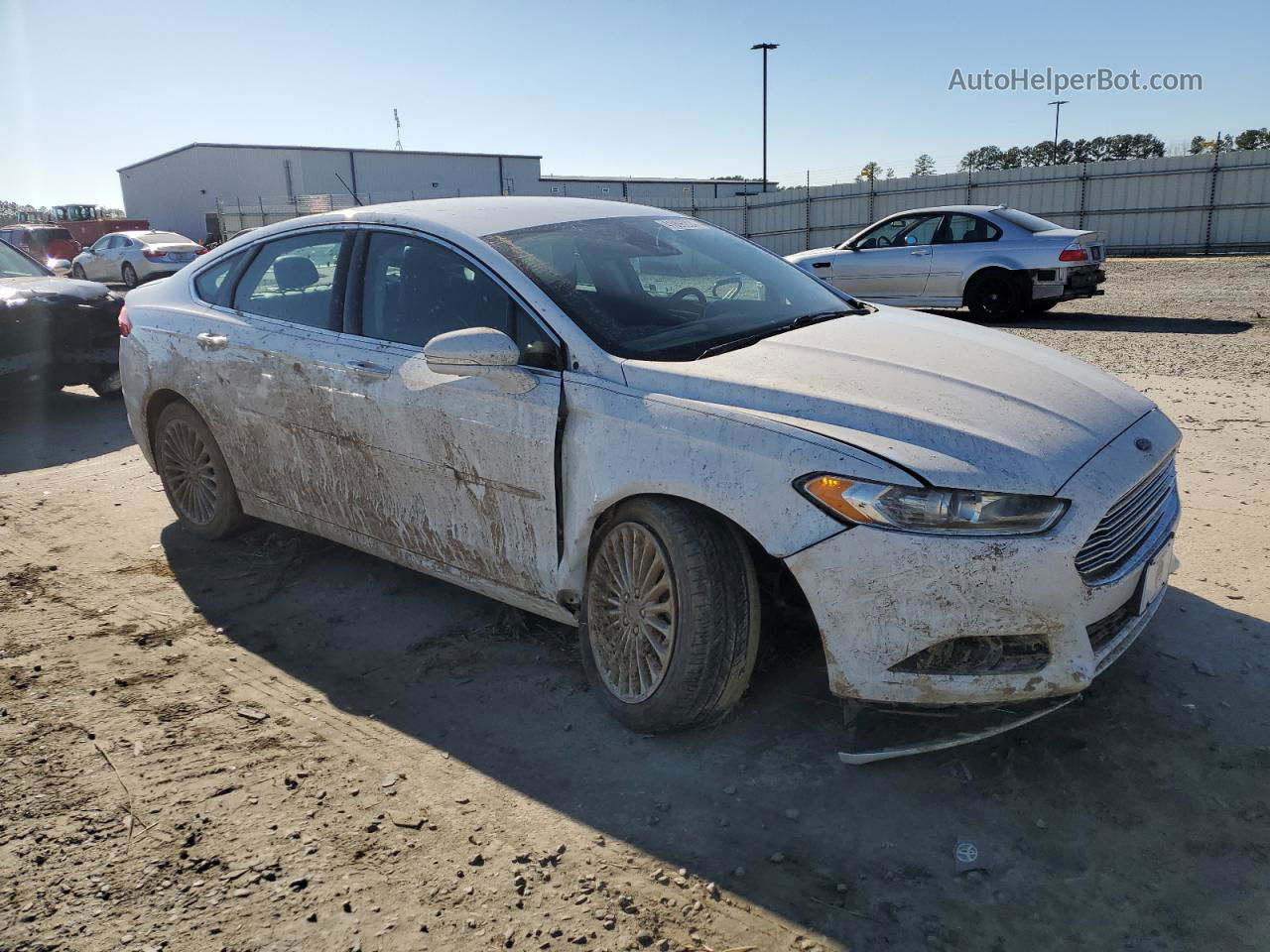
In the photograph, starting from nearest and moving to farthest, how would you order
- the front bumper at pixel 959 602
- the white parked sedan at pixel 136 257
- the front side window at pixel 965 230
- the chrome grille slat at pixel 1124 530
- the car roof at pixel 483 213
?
the front bumper at pixel 959 602 → the chrome grille slat at pixel 1124 530 → the car roof at pixel 483 213 → the front side window at pixel 965 230 → the white parked sedan at pixel 136 257

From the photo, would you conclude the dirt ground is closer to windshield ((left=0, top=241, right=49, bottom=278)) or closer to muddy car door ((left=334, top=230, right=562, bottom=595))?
muddy car door ((left=334, top=230, right=562, bottom=595))

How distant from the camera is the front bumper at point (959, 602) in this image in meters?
2.58

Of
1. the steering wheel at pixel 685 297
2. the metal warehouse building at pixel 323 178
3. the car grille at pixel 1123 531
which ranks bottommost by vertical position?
the car grille at pixel 1123 531

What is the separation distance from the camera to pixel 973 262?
12.5 meters

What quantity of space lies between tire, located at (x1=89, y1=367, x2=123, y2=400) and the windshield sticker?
6.49m

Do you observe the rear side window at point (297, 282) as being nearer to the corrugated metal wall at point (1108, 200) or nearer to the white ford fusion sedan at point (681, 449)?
the white ford fusion sedan at point (681, 449)

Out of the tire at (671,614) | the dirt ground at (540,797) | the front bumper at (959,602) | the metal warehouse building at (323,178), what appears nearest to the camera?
the dirt ground at (540,797)

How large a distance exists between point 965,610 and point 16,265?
969 cm

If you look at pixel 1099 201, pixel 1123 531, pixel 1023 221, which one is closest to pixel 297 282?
pixel 1123 531

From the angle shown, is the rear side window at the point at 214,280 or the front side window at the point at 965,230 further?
the front side window at the point at 965,230

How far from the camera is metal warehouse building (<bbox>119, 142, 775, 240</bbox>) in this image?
161ft

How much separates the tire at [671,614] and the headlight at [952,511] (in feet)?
1.51

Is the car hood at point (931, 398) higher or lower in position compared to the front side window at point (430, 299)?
lower

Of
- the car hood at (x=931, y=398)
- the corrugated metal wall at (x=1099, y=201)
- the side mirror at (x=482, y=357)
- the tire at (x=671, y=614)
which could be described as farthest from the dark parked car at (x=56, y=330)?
the corrugated metal wall at (x=1099, y=201)
